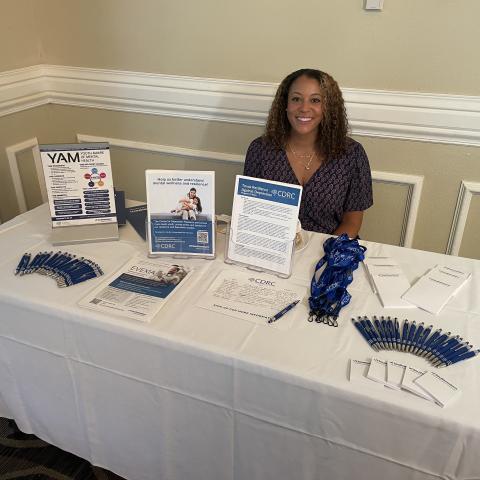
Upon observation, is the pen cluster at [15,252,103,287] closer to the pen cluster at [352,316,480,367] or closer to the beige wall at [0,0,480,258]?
the pen cluster at [352,316,480,367]

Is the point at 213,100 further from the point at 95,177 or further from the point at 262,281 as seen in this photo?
the point at 262,281

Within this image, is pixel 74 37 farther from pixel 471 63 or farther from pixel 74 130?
pixel 471 63

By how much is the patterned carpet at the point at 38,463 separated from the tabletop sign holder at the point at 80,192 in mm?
736

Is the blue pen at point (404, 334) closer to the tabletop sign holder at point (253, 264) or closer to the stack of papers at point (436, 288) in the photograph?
the stack of papers at point (436, 288)

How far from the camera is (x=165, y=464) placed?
3.86 feet

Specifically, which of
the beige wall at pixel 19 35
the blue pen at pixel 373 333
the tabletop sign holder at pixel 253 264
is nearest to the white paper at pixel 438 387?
the blue pen at pixel 373 333

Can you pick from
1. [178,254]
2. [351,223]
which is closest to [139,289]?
[178,254]

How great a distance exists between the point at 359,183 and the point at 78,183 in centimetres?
99

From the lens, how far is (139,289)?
114 cm

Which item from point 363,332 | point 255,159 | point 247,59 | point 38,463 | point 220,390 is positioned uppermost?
point 247,59

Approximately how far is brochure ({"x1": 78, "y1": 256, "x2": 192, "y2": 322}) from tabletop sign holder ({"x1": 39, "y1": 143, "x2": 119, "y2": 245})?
197 mm

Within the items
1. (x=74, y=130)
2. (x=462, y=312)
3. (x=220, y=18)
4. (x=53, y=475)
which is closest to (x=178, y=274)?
(x=462, y=312)

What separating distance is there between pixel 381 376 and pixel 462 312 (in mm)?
327

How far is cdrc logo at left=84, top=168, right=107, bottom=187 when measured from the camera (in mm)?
1319
